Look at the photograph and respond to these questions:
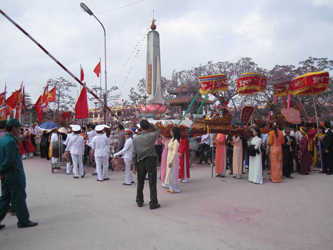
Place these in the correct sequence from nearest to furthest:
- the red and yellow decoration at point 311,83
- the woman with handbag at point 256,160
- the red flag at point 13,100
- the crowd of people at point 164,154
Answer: the crowd of people at point 164,154 → the woman with handbag at point 256,160 → the red and yellow decoration at point 311,83 → the red flag at point 13,100

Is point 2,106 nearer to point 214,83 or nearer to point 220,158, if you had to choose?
point 214,83

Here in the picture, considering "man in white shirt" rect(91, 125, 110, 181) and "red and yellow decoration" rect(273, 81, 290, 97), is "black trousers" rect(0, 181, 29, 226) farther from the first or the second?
"red and yellow decoration" rect(273, 81, 290, 97)

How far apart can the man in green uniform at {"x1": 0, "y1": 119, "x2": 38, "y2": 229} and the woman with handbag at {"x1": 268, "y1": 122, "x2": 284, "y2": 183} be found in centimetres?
699

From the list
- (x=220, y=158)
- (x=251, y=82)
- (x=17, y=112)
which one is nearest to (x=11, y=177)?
(x=220, y=158)

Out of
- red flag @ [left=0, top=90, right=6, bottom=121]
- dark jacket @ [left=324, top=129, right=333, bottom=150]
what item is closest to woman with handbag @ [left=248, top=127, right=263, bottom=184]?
dark jacket @ [left=324, top=129, right=333, bottom=150]

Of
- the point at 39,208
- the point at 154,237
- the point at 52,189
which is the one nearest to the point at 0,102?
the point at 52,189

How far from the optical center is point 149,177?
214 inches

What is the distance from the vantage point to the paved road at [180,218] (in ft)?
12.0

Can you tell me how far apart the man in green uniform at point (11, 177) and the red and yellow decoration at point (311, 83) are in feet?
30.3

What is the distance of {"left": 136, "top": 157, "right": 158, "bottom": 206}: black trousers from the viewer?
530cm

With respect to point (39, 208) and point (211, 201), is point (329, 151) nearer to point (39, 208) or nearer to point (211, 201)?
point (211, 201)

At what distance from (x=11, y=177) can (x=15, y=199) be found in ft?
1.16

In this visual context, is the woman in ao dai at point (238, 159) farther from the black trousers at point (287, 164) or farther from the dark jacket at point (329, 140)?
the dark jacket at point (329, 140)

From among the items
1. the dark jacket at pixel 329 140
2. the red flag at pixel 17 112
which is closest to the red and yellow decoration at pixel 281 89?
the dark jacket at pixel 329 140
